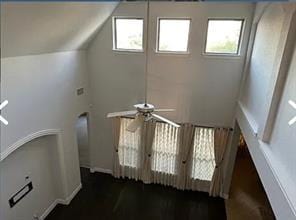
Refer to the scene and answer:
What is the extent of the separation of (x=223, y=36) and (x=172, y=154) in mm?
3653

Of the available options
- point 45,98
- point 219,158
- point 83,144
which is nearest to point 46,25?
point 45,98

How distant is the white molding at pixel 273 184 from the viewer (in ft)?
9.34

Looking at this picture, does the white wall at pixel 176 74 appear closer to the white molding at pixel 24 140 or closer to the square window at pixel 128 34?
the square window at pixel 128 34

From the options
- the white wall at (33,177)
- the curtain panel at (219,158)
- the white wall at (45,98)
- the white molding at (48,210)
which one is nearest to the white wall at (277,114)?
the curtain panel at (219,158)

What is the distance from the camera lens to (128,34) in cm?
634

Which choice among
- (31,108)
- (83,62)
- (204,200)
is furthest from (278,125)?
(83,62)

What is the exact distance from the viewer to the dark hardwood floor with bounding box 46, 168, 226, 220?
617 centimetres

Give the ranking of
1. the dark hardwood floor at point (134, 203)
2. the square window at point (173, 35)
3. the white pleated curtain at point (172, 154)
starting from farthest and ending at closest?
1. the white pleated curtain at point (172, 154)
2. the dark hardwood floor at point (134, 203)
3. the square window at point (173, 35)

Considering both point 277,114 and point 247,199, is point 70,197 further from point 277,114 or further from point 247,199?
point 277,114

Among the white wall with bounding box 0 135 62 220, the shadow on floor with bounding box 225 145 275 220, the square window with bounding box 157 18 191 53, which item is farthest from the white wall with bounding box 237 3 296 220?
the white wall with bounding box 0 135 62 220

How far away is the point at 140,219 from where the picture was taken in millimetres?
6062

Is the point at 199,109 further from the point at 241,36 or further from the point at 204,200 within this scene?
the point at 204,200

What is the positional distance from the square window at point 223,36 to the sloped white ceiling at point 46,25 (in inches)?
102

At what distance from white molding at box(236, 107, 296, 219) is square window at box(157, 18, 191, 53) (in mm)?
2844
